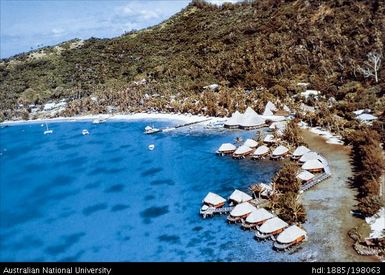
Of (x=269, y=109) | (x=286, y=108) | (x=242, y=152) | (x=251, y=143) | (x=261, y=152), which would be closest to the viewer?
(x=261, y=152)

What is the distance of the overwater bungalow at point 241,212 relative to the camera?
35594 mm

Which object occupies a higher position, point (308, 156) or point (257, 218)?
point (308, 156)

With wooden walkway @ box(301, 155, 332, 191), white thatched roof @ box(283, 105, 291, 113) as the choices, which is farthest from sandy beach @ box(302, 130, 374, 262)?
white thatched roof @ box(283, 105, 291, 113)

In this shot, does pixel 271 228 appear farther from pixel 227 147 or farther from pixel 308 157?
pixel 227 147

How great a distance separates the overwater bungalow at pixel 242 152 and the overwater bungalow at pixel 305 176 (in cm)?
1093

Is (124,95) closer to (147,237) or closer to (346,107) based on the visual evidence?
(346,107)

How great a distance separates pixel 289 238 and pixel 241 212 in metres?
5.93

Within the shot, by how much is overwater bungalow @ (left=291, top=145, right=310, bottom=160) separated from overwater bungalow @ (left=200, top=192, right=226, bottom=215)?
42.8ft

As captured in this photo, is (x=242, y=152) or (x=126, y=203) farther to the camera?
(x=242, y=152)

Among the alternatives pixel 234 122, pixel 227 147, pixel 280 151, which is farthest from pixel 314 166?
pixel 234 122

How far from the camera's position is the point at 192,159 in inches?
2151

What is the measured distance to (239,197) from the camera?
3816 cm
